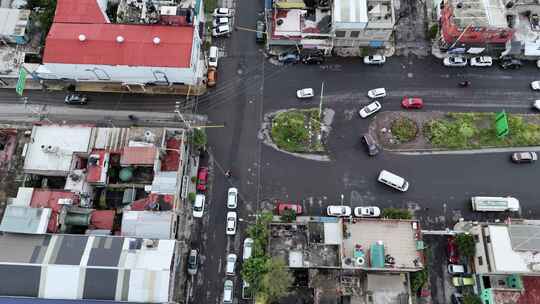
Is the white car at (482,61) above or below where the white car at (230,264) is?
above

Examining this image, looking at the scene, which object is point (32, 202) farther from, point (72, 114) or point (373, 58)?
point (373, 58)

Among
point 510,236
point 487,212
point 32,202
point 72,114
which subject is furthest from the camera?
point 72,114

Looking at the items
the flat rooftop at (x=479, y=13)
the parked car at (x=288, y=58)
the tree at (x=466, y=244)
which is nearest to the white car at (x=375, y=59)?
the parked car at (x=288, y=58)

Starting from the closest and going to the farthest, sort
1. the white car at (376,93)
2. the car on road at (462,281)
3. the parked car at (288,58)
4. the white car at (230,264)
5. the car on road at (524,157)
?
the car on road at (462,281), the white car at (230,264), the car on road at (524,157), the white car at (376,93), the parked car at (288,58)

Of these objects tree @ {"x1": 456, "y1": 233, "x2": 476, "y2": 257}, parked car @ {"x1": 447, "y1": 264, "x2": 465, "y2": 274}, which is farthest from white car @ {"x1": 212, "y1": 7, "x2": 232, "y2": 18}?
parked car @ {"x1": 447, "y1": 264, "x2": 465, "y2": 274}

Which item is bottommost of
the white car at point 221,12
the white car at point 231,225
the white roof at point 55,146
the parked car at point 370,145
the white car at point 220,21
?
the white car at point 231,225

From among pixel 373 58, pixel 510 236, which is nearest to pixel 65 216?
pixel 373 58

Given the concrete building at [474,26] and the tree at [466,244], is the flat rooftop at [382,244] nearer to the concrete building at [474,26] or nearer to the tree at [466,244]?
the tree at [466,244]
